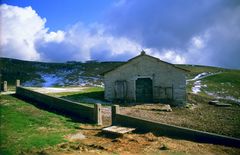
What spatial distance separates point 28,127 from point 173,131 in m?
8.44

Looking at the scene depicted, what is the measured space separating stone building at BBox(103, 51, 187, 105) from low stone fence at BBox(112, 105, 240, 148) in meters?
13.8

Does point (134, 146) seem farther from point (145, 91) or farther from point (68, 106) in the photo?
point (145, 91)

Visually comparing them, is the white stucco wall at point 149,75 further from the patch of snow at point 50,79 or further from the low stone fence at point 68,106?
the patch of snow at point 50,79

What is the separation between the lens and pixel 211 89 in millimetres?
54906

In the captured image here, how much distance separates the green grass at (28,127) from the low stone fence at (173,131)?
295 centimetres

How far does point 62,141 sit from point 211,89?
44.3 m

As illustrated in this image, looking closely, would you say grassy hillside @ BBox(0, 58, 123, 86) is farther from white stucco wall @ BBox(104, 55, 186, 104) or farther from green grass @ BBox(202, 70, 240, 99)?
white stucco wall @ BBox(104, 55, 186, 104)

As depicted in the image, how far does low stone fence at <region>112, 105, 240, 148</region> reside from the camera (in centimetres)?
1415

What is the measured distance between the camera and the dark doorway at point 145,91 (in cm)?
3278

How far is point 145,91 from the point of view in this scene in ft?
108

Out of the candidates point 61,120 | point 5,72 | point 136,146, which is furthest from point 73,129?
point 5,72

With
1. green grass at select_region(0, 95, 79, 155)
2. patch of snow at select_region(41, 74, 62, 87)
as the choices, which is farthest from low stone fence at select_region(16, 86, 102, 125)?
patch of snow at select_region(41, 74, 62, 87)

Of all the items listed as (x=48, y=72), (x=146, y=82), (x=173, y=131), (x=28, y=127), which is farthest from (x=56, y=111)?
(x=48, y=72)

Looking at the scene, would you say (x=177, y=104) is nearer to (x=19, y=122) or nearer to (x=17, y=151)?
(x=19, y=122)
